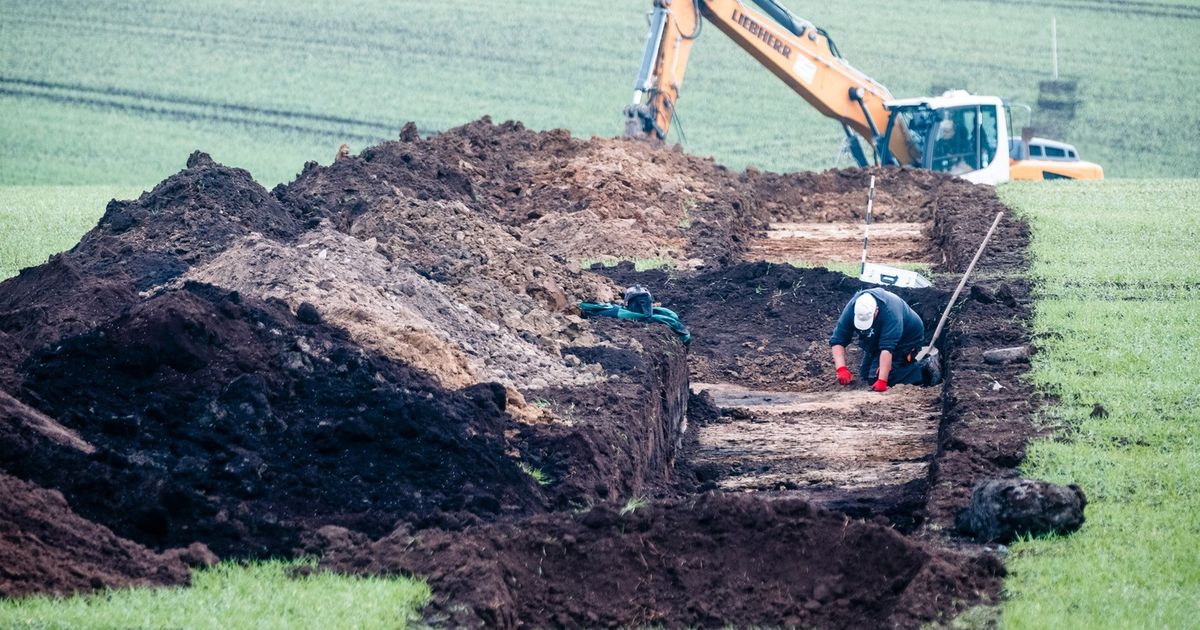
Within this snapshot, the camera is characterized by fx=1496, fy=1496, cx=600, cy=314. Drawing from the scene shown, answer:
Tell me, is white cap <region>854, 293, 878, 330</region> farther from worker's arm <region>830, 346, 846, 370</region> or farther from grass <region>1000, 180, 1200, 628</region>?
grass <region>1000, 180, 1200, 628</region>

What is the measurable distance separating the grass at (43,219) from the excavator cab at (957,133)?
1330 cm

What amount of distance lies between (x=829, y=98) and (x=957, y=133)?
8.56ft

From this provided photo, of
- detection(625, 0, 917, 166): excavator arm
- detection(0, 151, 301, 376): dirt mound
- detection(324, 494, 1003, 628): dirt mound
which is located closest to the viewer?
detection(324, 494, 1003, 628): dirt mound

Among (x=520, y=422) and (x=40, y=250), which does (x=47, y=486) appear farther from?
(x=40, y=250)

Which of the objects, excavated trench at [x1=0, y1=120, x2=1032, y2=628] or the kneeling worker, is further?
the kneeling worker

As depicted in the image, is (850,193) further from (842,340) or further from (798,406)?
(798,406)

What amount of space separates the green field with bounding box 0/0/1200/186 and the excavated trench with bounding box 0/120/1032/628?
61.5 feet

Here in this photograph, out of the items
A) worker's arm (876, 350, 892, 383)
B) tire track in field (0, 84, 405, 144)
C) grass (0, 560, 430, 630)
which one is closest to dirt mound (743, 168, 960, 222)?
worker's arm (876, 350, 892, 383)

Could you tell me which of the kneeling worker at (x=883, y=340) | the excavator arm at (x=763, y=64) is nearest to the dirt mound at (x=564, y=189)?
the excavator arm at (x=763, y=64)

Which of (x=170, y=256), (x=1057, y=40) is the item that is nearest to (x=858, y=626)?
(x=170, y=256)

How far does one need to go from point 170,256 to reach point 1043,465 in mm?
8326

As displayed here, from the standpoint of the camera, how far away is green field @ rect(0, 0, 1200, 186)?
36.2m

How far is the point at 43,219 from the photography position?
2156 cm

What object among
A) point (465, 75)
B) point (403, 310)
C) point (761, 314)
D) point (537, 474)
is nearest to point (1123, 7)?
point (465, 75)
